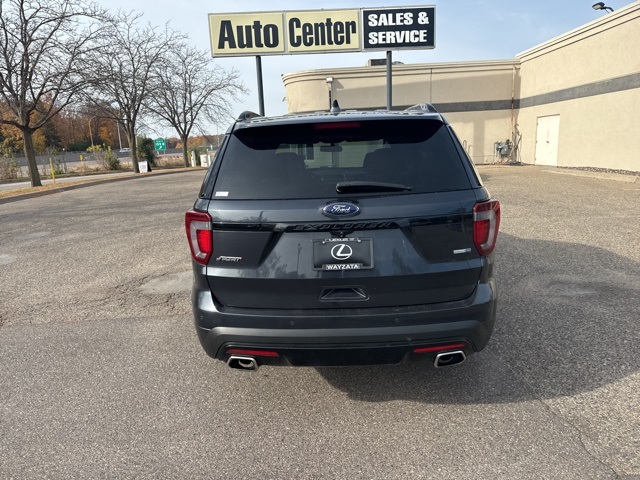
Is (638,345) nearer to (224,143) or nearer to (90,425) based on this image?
(224,143)

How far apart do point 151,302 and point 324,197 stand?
324 centimetres

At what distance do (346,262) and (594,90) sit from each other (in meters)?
17.5

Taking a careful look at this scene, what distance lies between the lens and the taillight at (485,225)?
2.46 m

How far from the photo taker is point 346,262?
2.41m

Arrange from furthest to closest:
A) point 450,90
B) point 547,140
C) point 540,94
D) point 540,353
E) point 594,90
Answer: point 450,90 → point 540,94 → point 547,140 → point 594,90 → point 540,353

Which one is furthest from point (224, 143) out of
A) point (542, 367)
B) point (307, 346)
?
point (542, 367)

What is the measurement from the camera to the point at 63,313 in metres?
4.67

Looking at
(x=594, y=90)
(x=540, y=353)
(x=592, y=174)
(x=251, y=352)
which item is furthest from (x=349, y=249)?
(x=594, y=90)

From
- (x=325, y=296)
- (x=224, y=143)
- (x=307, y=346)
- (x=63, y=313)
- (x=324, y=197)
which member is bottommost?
(x=63, y=313)

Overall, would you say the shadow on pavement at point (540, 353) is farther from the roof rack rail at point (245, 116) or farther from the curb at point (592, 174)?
the curb at point (592, 174)

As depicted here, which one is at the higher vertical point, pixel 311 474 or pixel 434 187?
pixel 434 187

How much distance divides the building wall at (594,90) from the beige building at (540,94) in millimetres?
33

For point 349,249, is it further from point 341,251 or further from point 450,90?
point 450,90

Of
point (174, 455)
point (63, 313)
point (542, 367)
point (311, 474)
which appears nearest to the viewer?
point (311, 474)
